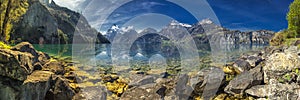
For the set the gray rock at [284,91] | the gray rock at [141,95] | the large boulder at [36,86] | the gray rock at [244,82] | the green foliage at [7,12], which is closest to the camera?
→ the gray rock at [284,91]


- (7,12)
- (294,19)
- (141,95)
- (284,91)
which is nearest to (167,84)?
(141,95)

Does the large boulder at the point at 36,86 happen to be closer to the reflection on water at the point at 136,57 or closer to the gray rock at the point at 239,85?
the gray rock at the point at 239,85

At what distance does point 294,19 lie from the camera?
59.4 metres

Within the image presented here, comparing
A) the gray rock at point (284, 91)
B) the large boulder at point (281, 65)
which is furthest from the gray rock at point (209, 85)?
the gray rock at point (284, 91)

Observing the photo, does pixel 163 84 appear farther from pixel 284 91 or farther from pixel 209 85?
pixel 284 91

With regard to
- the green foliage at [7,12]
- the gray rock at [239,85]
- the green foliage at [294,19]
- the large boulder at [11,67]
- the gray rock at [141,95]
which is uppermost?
the green foliage at [294,19]

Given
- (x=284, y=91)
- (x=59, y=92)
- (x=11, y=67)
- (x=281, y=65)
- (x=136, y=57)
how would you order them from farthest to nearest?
(x=136, y=57)
(x=59, y=92)
(x=11, y=67)
(x=281, y=65)
(x=284, y=91)

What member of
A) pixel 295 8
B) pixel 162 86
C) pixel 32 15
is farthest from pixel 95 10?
pixel 32 15

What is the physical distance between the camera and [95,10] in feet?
85.6

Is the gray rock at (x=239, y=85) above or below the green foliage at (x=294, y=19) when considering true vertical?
below

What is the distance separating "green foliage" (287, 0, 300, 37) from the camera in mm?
57825

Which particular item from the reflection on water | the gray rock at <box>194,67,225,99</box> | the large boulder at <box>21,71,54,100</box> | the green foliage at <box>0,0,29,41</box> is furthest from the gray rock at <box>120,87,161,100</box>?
the reflection on water

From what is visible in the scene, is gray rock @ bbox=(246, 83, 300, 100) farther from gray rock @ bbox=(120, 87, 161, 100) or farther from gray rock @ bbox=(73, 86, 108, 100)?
gray rock @ bbox=(73, 86, 108, 100)

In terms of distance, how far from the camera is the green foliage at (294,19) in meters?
57.8
